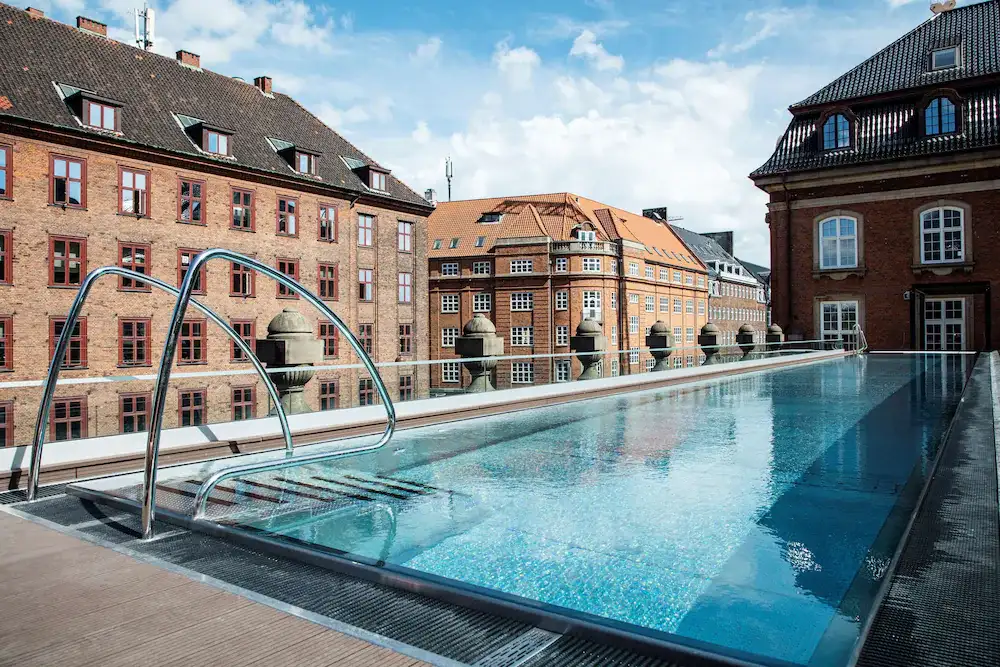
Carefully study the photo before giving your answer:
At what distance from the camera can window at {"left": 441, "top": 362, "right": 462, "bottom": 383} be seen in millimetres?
61869

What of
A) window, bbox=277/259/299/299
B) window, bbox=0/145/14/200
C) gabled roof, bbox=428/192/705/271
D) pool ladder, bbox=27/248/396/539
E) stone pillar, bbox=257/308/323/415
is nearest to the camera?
pool ladder, bbox=27/248/396/539

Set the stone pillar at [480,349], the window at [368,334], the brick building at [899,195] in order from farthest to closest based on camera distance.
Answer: the window at [368,334], the brick building at [899,195], the stone pillar at [480,349]

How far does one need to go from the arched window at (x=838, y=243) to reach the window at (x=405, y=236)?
23.4 metres

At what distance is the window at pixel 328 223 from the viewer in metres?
39.3

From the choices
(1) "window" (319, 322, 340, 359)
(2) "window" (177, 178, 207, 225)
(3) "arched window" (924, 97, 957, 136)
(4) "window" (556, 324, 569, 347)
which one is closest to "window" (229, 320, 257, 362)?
(1) "window" (319, 322, 340, 359)

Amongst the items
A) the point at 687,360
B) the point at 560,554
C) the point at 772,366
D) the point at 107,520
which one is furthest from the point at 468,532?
the point at 772,366

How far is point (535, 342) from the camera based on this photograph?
65.9 meters

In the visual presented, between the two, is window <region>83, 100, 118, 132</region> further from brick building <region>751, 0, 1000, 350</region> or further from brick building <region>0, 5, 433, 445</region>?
brick building <region>751, 0, 1000, 350</region>

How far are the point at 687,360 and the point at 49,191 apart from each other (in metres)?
25.0

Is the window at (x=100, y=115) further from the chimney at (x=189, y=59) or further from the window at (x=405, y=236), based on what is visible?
the window at (x=405, y=236)

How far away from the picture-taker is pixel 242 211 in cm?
3547

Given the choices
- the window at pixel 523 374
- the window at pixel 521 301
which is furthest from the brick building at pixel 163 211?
the window at pixel 521 301

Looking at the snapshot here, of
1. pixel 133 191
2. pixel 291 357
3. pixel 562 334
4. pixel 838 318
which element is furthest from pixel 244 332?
pixel 562 334

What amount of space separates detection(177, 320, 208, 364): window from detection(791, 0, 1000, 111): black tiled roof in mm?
28244
